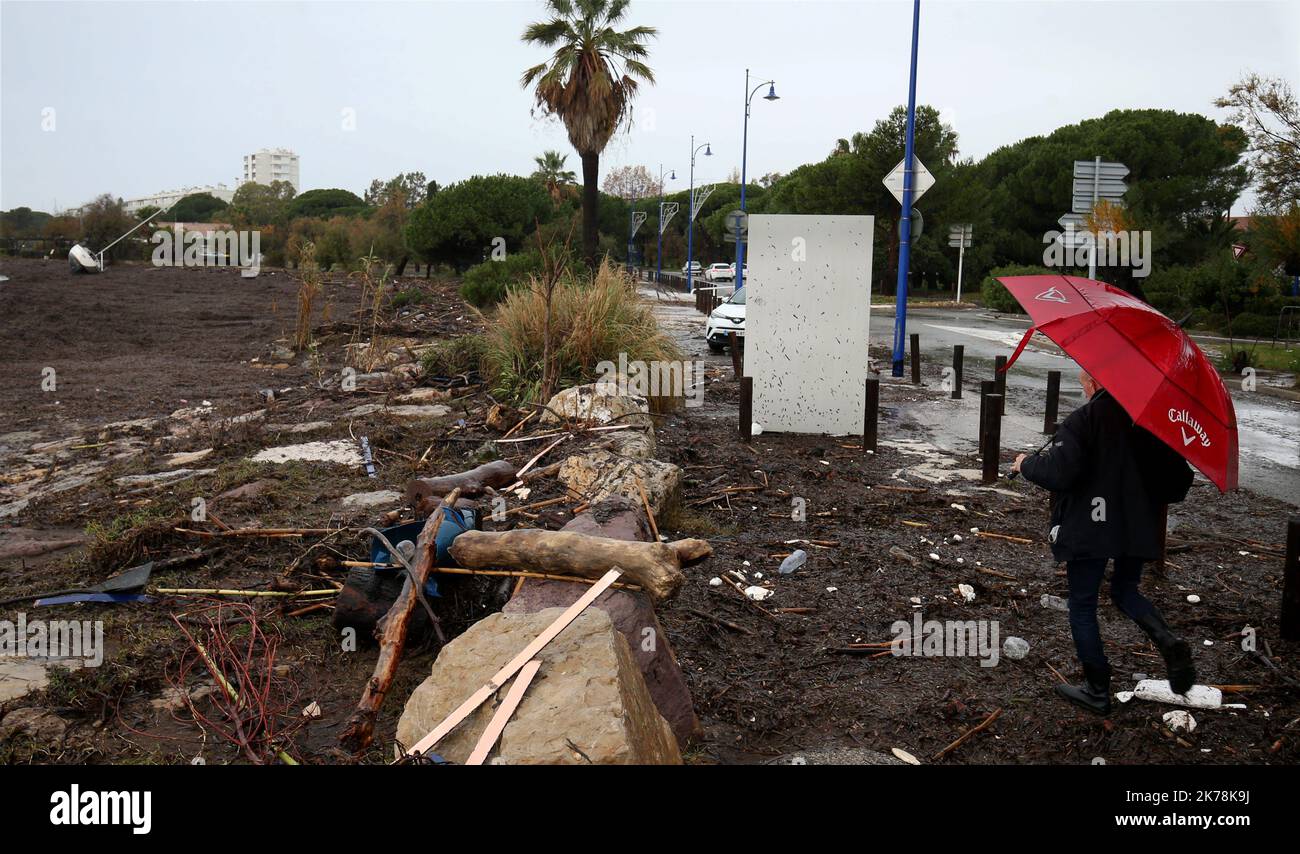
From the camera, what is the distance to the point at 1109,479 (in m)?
4.19

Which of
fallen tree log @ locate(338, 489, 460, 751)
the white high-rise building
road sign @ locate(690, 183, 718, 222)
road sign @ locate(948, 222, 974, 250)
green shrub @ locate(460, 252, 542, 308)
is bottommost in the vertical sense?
fallen tree log @ locate(338, 489, 460, 751)

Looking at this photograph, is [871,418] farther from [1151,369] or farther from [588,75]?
[588,75]

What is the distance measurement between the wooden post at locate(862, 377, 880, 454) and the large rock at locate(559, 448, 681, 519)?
3416mm

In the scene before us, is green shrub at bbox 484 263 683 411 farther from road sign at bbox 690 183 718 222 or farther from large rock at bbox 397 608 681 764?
road sign at bbox 690 183 718 222

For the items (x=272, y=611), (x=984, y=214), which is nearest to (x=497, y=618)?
(x=272, y=611)

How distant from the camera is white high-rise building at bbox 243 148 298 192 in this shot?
133m

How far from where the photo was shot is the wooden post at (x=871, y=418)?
9.77m

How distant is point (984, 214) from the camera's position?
48.5 metres

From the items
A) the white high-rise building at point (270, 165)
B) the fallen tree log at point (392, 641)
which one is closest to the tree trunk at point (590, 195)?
the fallen tree log at point (392, 641)

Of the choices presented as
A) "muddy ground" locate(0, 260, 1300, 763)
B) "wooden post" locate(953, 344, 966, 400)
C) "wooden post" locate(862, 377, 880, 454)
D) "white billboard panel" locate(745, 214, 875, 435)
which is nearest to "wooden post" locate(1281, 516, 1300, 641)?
"muddy ground" locate(0, 260, 1300, 763)

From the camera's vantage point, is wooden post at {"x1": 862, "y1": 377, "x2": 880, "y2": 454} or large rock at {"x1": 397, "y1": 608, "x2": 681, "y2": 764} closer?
large rock at {"x1": 397, "y1": 608, "x2": 681, "y2": 764}

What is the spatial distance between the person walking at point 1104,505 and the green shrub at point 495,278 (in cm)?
1668

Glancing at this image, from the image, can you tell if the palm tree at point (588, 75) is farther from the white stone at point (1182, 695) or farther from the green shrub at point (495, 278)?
the white stone at point (1182, 695)
